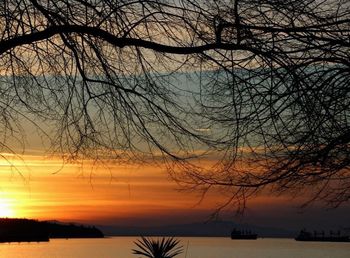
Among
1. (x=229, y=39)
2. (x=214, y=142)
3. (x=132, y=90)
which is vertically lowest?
(x=214, y=142)

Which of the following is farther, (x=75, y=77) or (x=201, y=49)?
(x=75, y=77)

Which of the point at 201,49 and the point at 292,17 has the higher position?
the point at 292,17

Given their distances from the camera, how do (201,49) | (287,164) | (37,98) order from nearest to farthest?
(201,49)
(37,98)
(287,164)

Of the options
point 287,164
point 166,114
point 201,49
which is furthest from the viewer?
point 287,164

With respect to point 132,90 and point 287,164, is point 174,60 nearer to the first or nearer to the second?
point 132,90

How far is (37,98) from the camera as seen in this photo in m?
8.15

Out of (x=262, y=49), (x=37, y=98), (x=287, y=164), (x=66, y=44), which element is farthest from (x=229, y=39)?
(x=287, y=164)

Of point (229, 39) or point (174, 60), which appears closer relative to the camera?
point (229, 39)

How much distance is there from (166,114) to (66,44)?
4.21 ft

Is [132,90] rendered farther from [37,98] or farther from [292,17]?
[292,17]

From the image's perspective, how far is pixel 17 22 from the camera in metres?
7.37

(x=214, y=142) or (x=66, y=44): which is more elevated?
(x=66, y=44)

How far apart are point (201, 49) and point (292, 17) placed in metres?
1.26

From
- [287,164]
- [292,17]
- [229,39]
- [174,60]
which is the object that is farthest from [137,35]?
[287,164]
